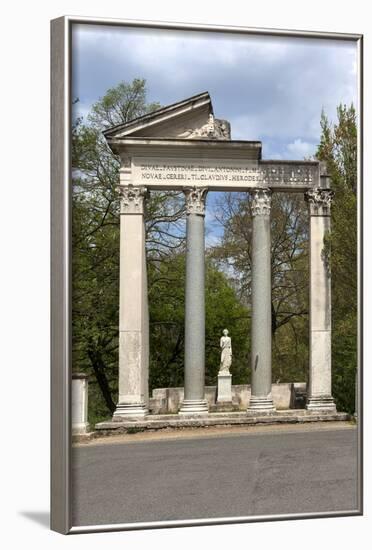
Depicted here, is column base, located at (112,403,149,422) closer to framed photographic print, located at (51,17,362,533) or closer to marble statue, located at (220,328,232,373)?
framed photographic print, located at (51,17,362,533)

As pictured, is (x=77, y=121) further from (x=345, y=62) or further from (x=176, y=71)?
(x=345, y=62)

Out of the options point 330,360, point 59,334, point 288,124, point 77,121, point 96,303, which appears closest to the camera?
point 59,334

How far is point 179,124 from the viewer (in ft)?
51.0

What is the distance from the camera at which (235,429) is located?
14172 millimetres

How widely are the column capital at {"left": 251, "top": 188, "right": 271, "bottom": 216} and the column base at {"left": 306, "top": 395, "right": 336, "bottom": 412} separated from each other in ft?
14.0

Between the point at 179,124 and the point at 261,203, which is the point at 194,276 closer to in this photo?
the point at 261,203

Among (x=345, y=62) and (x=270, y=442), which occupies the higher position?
(x=345, y=62)

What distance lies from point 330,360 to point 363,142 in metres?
4.77

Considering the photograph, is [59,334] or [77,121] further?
[77,121]

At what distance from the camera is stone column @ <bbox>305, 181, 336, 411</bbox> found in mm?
15086

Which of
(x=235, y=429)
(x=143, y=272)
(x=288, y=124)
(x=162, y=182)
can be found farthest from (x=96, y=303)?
(x=288, y=124)

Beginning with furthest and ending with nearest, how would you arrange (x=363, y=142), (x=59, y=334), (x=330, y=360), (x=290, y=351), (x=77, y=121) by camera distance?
(x=290, y=351) → (x=330, y=360) → (x=363, y=142) → (x=77, y=121) → (x=59, y=334)

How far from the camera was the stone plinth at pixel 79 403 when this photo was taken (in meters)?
10.4

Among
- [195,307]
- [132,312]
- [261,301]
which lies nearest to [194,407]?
[195,307]
